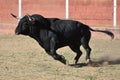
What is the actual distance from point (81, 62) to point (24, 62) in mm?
1671

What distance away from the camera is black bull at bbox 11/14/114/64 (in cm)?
1337

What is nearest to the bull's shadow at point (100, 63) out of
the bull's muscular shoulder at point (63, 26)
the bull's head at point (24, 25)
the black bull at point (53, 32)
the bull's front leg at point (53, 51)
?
the black bull at point (53, 32)

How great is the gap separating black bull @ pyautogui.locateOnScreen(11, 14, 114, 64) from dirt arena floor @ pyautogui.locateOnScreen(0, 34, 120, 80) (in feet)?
1.82

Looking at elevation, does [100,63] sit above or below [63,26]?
below

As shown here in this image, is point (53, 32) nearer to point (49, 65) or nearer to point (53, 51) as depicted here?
point (53, 51)

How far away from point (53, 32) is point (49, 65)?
0.93 meters

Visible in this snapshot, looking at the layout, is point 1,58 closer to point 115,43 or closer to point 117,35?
point 115,43

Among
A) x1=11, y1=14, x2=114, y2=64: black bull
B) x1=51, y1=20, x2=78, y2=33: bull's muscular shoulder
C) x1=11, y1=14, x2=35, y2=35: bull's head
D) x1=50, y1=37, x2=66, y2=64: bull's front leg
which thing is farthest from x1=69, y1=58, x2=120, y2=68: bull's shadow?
x1=11, y1=14, x2=35, y2=35: bull's head

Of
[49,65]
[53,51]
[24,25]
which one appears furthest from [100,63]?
[24,25]

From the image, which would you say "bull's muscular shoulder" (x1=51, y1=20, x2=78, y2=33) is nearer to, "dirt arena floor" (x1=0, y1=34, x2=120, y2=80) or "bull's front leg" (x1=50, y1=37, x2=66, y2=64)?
"bull's front leg" (x1=50, y1=37, x2=66, y2=64)

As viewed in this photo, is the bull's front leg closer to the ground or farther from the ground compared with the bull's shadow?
farther from the ground

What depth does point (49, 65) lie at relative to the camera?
45.3ft

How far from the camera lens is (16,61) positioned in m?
14.5

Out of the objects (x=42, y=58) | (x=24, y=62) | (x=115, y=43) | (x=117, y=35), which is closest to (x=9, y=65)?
(x=24, y=62)
